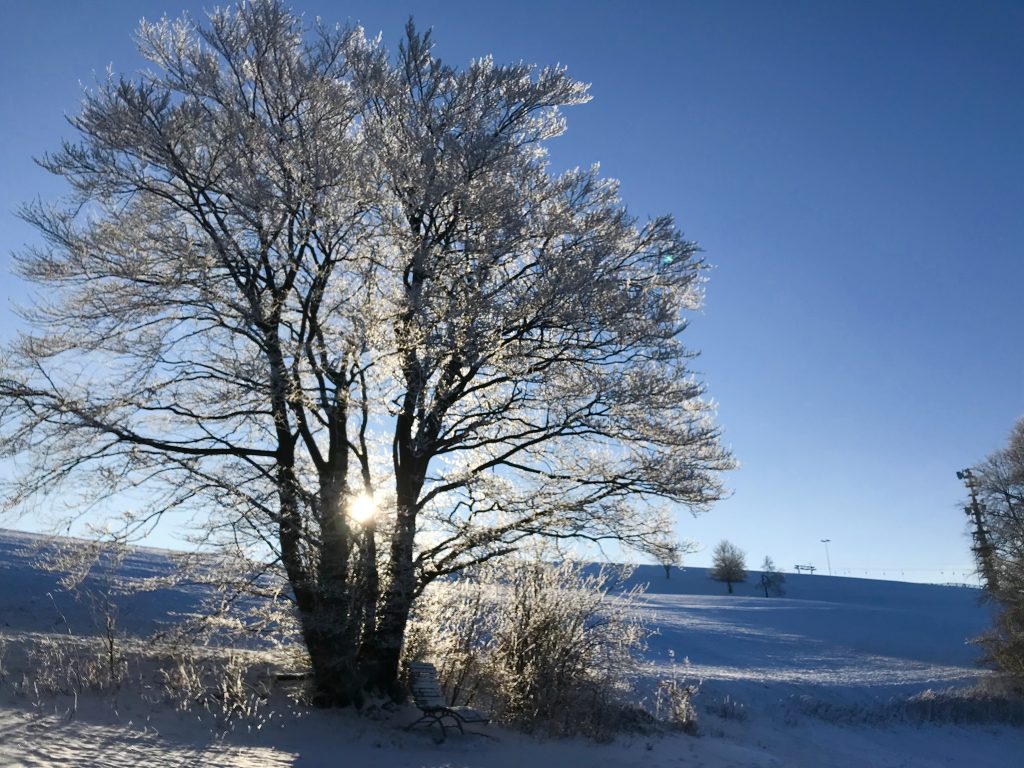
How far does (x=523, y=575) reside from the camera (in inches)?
459

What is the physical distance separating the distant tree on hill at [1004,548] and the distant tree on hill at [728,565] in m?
52.1

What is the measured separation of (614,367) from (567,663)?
14.5 feet

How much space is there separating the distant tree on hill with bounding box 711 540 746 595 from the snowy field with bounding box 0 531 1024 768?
140ft

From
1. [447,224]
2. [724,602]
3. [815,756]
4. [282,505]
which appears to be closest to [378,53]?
[447,224]

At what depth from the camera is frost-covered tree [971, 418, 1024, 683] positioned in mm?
21781

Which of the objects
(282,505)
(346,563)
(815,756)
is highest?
(282,505)

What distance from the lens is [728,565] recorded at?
7775 centimetres

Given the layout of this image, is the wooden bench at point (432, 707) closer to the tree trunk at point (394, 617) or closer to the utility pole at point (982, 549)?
the tree trunk at point (394, 617)

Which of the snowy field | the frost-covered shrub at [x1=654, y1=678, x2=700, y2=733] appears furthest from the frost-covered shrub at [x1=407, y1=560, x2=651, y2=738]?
the snowy field

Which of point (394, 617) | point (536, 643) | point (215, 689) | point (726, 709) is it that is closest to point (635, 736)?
point (536, 643)

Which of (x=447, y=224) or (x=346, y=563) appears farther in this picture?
(x=447, y=224)

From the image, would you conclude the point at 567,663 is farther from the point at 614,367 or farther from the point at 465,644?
the point at 614,367

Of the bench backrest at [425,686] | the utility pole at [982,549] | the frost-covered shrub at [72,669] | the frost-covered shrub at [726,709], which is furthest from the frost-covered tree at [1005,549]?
the frost-covered shrub at [72,669]

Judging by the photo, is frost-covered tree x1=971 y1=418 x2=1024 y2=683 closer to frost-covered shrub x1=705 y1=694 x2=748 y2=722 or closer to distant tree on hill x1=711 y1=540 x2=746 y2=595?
frost-covered shrub x1=705 y1=694 x2=748 y2=722
